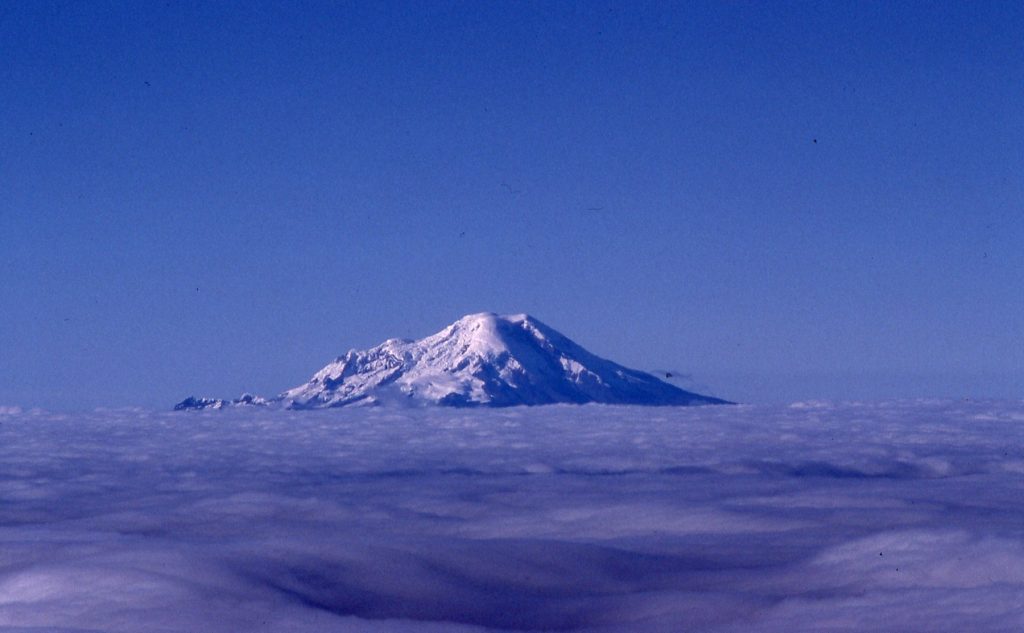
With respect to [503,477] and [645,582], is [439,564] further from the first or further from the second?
[503,477]

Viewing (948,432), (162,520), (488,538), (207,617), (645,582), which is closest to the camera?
(207,617)

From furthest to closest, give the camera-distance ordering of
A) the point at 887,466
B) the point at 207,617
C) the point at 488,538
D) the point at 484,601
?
the point at 887,466 → the point at 488,538 → the point at 484,601 → the point at 207,617

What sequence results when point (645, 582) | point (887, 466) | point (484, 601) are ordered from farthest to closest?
1. point (887, 466)
2. point (645, 582)
3. point (484, 601)

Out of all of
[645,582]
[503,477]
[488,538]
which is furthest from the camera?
[503,477]

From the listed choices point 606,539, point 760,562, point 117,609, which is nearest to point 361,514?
point 606,539

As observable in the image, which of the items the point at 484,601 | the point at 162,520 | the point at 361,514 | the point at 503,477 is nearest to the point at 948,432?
the point at 503,477

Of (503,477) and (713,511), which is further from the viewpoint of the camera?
(503,477)

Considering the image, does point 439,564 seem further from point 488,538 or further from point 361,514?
point 361,514
